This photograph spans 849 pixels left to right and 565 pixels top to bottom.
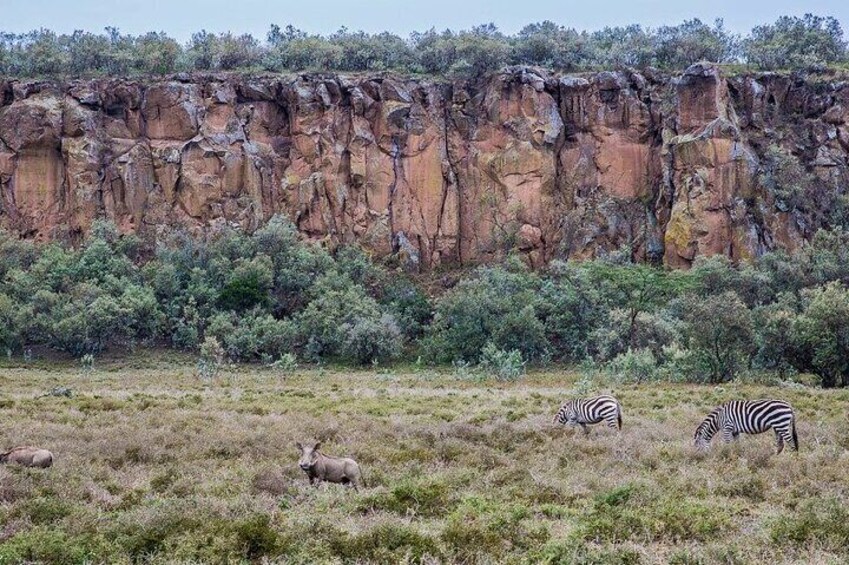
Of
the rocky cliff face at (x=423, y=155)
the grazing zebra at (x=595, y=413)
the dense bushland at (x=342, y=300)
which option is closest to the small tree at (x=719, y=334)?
the dense bushland at (x=342, y=300)

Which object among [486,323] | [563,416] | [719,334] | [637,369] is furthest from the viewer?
[486,323]

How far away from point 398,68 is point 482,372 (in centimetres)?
5118

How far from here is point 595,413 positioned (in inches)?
779

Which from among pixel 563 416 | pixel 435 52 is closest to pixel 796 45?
pixel 435 52

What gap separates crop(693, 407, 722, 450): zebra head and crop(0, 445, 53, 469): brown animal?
43.1 ft

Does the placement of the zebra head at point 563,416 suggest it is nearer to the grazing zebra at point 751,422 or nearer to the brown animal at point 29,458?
the grazing zebra at point 751,422

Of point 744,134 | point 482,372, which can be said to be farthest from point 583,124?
point 482,372

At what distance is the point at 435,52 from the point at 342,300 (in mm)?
37894

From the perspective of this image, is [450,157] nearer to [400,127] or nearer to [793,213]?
[400,127]

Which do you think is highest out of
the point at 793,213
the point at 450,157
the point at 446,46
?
the point at 446,46

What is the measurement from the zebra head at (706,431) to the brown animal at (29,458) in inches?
517

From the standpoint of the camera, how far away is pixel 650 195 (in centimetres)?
8025

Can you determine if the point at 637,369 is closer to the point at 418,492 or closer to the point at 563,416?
the point at 563,416

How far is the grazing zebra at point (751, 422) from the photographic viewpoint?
16.6m
